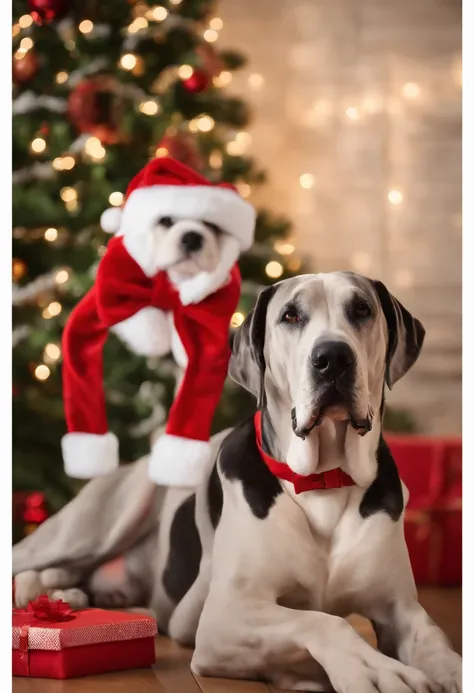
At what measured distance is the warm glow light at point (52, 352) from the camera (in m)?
2.79

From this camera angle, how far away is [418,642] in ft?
5.72

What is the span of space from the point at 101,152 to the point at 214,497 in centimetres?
125

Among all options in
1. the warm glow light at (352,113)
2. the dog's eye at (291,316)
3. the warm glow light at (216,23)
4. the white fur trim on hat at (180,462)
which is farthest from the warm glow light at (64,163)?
the dog's eye at (291,316)

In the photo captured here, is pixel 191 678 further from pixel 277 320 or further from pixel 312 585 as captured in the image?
pixel 277 320

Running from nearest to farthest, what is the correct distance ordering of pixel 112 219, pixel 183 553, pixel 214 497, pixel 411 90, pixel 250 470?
1. pixel 250 470
2. pixel 214 497
3. pixel 183 553
4. pixel 112 219
5. pixel 411 90

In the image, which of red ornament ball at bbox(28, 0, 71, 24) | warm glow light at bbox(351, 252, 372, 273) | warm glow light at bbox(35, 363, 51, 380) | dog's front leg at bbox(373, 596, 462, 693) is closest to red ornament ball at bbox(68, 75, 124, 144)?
red ornament ball at bbox(28, 0, 71, 24)

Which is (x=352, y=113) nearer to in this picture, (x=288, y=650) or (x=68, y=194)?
(x=68, y=194)

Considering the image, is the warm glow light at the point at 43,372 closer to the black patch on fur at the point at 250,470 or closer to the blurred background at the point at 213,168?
the blurred background at the point at 213,168

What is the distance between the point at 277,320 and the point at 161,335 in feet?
2.18

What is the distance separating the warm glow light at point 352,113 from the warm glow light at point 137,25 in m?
0.70

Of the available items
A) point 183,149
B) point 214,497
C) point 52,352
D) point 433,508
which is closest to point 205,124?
point 183,149

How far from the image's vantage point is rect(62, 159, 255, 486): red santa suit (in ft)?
7.61

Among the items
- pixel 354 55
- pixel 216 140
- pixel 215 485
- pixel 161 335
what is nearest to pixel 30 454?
pixel 161 335

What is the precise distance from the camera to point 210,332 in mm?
2330
